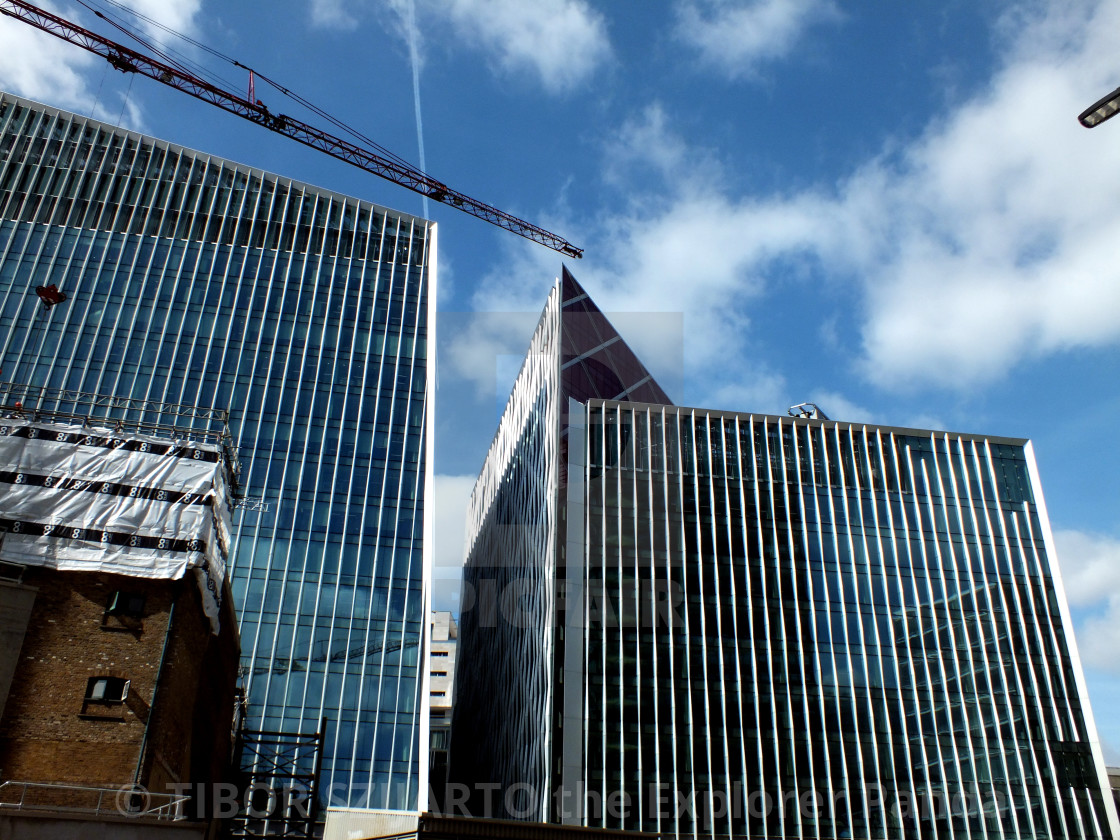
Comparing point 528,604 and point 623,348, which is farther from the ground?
point 623,348

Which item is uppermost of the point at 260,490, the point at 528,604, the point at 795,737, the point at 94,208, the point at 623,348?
the point at 94,208

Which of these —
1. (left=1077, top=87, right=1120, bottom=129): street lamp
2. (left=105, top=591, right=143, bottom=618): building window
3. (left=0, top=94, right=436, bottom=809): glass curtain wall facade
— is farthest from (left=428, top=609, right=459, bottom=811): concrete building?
(left=1077, top=87, right=1120, bottom=129): street lamp

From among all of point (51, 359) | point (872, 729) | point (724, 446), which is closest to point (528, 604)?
point (724, 446)

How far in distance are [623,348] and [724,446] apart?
17832 mm

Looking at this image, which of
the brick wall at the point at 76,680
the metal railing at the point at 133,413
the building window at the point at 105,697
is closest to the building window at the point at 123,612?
the brick wall at the point at 76,680

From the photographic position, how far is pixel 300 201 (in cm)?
9125

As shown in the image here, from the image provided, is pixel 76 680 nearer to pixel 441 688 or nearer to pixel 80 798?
pixel 80 798

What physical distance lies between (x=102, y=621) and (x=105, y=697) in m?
2.43

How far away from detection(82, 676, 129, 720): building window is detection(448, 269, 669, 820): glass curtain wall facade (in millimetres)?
31082

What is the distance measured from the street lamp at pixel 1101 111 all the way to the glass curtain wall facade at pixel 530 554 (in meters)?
46.6

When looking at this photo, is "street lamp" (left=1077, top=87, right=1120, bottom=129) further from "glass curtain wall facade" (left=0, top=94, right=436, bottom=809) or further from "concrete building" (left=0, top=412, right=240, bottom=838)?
"glass curtain wall facade" (left=0, top=94, right=436, bottom=809)

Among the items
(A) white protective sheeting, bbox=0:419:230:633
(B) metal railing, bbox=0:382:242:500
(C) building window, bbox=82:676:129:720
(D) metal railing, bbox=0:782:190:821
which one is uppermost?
(B) metal railing, bbox=0:382:242:500

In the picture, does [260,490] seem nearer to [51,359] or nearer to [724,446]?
[51,359]

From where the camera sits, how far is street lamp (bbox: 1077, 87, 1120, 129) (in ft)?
54.3
